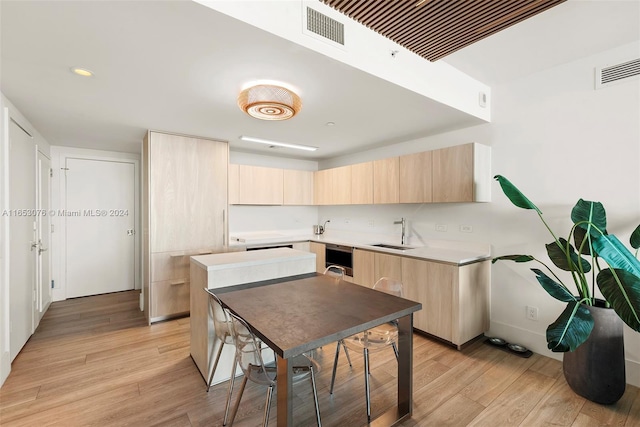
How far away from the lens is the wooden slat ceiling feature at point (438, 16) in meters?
1.67

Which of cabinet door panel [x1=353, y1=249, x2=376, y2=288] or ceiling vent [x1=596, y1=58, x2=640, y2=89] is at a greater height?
ceiling vent [x1=596, y1=58, x2=640, y2=89]

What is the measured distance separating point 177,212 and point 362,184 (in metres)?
2.60

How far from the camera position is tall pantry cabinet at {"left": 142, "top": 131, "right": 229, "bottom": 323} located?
3570 millimetres

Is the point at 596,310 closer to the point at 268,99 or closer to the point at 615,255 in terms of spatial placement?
the point at 615,255

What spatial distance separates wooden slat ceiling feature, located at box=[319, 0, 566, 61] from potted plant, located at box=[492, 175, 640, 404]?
141 centimetres

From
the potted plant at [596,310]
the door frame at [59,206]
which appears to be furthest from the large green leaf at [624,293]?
the door frame at [59,206]

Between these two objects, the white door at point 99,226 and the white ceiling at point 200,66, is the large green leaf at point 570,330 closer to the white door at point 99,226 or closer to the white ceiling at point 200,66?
the white ceiling at point 200,66

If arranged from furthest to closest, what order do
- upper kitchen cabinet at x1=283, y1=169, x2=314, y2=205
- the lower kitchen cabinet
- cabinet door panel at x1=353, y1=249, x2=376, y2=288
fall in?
upper kitchen cabinet at x1=283, y1=169, x2=314, y2=205 → cabinet door panel at x1=353, y1=249, x2=376, y2=288 → the lower kitchen cabinet

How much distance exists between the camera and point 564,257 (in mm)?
2359

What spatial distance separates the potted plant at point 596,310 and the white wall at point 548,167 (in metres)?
0.38

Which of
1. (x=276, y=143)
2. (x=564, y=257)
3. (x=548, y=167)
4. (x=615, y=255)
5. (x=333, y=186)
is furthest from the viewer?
(x=333, y=186)

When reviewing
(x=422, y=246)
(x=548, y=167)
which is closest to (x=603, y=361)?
(x=548, y=167)

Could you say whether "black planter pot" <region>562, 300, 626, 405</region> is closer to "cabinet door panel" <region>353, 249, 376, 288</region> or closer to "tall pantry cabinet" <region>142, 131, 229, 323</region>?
"cabinet door panel" <region>353, 249, 376, 288</region>

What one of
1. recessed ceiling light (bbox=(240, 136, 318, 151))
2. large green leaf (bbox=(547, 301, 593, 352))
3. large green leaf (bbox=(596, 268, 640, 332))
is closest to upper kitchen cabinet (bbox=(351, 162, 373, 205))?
recessed ceiling light (bbox=(240, 136, 318, 151))
